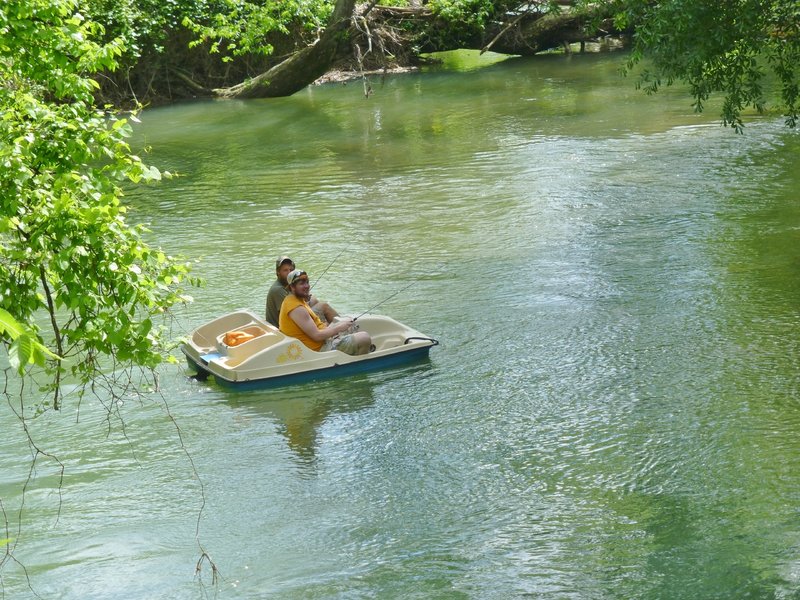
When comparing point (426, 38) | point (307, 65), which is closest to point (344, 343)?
point (307, 65)

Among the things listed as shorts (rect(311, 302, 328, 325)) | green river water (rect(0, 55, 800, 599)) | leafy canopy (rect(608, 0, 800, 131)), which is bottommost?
green river water (rect(0, 55, 800, 599))

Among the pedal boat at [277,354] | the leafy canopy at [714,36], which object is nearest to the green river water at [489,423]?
the pedal boat at [277,354]

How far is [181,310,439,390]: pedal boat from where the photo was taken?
8.97 metres

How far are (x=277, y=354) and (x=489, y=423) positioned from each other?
75.6 inches

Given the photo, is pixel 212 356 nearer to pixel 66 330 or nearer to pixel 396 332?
pixel 396 332

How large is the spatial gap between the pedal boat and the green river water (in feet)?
0.51

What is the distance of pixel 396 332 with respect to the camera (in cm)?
960

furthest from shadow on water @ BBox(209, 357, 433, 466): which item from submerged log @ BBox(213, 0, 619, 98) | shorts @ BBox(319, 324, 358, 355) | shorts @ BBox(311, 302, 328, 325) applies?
submerged log @ BBox(213, 0, 619, 98)

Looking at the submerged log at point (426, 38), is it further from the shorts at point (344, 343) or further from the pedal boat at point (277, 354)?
the shorts at point (344, 343)

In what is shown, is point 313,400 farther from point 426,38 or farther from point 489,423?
point 426,38

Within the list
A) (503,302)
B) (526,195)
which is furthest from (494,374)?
(526,195)

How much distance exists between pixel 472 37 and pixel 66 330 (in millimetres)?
27847

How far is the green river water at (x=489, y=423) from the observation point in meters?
6.38

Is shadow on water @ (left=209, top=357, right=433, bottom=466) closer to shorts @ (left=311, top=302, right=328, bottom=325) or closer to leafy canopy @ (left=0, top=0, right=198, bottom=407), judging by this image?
shorts @ (left=311, top=302, right=328, bottom=325)
